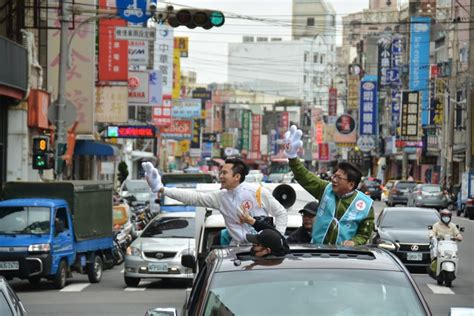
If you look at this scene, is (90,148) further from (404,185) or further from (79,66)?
(404,185)

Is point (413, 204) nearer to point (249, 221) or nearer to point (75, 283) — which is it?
A: point (75, 283)

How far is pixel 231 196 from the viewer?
11547 millimetres

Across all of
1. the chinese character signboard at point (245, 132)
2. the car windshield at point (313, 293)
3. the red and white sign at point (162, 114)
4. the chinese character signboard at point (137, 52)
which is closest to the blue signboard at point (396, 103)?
the red and white sign at point (162, 114)

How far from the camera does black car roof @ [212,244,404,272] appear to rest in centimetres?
759

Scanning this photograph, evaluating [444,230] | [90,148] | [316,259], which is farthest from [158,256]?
[90,148]

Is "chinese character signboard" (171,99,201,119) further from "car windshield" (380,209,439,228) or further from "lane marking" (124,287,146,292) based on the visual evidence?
"lane marking" (124,287,146,292)

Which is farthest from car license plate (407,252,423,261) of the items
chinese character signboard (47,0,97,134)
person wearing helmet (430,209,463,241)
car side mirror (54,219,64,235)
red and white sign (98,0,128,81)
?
red and white sign (98,0,128,81)

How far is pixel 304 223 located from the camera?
39.1 ft

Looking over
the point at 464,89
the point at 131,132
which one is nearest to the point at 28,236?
the point at 131,132

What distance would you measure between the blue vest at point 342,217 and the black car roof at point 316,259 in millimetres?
2328

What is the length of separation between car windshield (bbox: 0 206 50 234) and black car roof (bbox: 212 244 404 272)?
1466 cm

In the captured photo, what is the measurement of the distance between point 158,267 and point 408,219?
7211 mm

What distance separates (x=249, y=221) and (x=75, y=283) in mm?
13987

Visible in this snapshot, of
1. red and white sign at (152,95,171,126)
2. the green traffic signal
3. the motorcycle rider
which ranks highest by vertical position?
the green traffic signal
